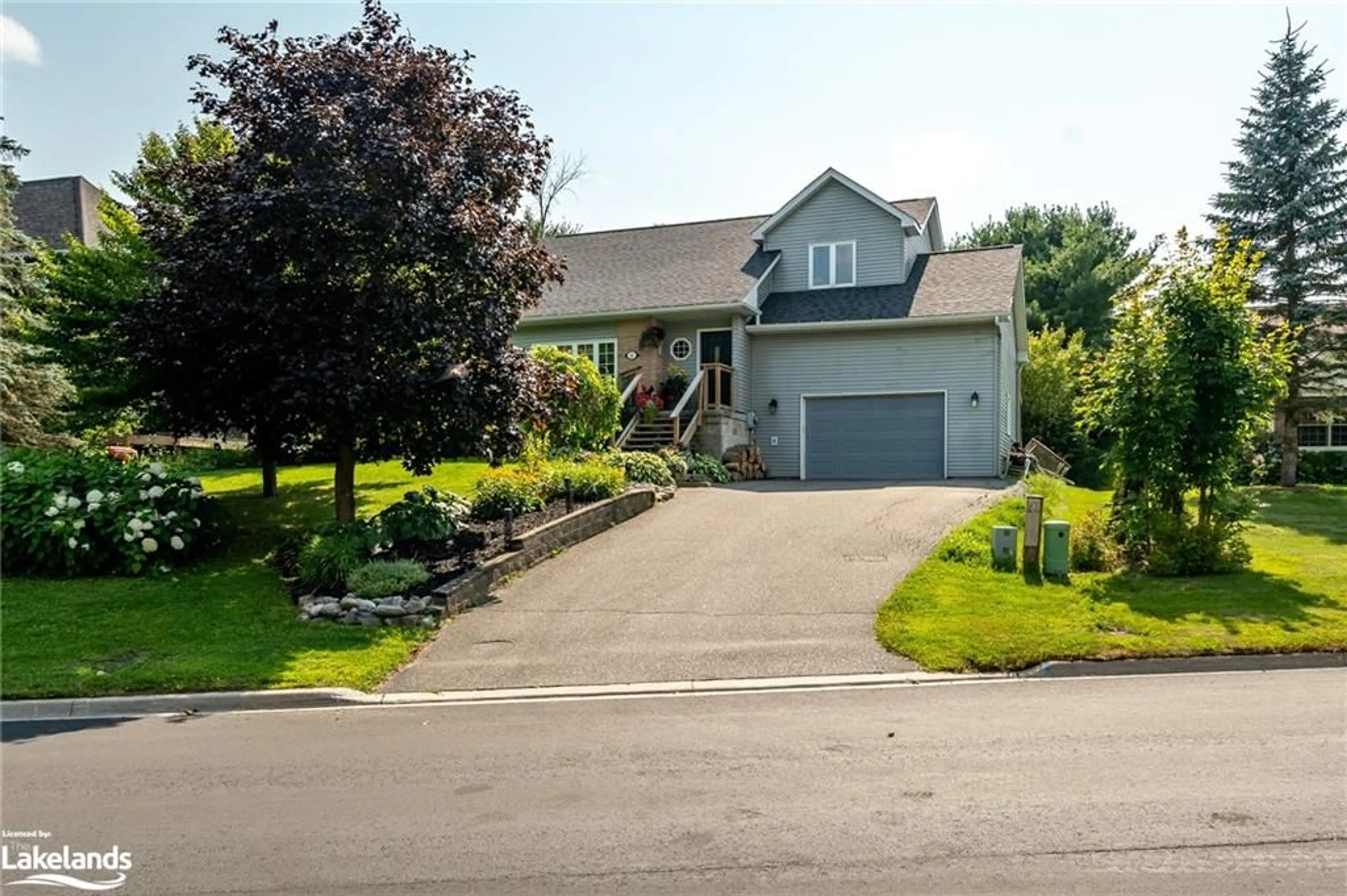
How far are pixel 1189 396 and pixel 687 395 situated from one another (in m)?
11.9

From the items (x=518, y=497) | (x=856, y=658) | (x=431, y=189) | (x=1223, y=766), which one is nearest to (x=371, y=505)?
(x=518, y=497)

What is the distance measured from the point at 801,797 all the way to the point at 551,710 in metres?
2.77

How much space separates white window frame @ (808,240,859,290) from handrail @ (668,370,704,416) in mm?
4728

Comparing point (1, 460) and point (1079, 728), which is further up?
point (1, 460)

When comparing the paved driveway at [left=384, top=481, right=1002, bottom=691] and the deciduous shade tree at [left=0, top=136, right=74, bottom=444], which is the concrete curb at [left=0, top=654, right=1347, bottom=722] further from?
the deciduous shade tree at [left=0, top=136, right=74, bottom=444]

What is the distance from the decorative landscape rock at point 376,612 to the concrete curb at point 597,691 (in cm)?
194

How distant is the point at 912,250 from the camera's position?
2402 centimetres

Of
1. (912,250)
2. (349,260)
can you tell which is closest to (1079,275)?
(912,250)

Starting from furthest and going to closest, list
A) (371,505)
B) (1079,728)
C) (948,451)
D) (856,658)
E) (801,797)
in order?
(948,451) < (371,505) < (856,658) < (1079,728) < (801,797)

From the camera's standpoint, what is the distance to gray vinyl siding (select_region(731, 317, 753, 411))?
74.3 ft

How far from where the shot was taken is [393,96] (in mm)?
10898

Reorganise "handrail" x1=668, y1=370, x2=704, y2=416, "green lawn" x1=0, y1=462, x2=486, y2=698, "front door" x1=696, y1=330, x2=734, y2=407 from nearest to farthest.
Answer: "green lawn" x1=0, y1=462, x2=486, y2=698
"handrail" x1=668, y1=370, x2=704, y2=416
"front door" x1=696, y1=330, x2=734, y2=407

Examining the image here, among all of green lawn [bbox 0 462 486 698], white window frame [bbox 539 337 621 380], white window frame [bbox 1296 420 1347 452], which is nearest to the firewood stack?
white window frame [bbox 539 337 621 380]

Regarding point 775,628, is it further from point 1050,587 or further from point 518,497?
point 518,497
